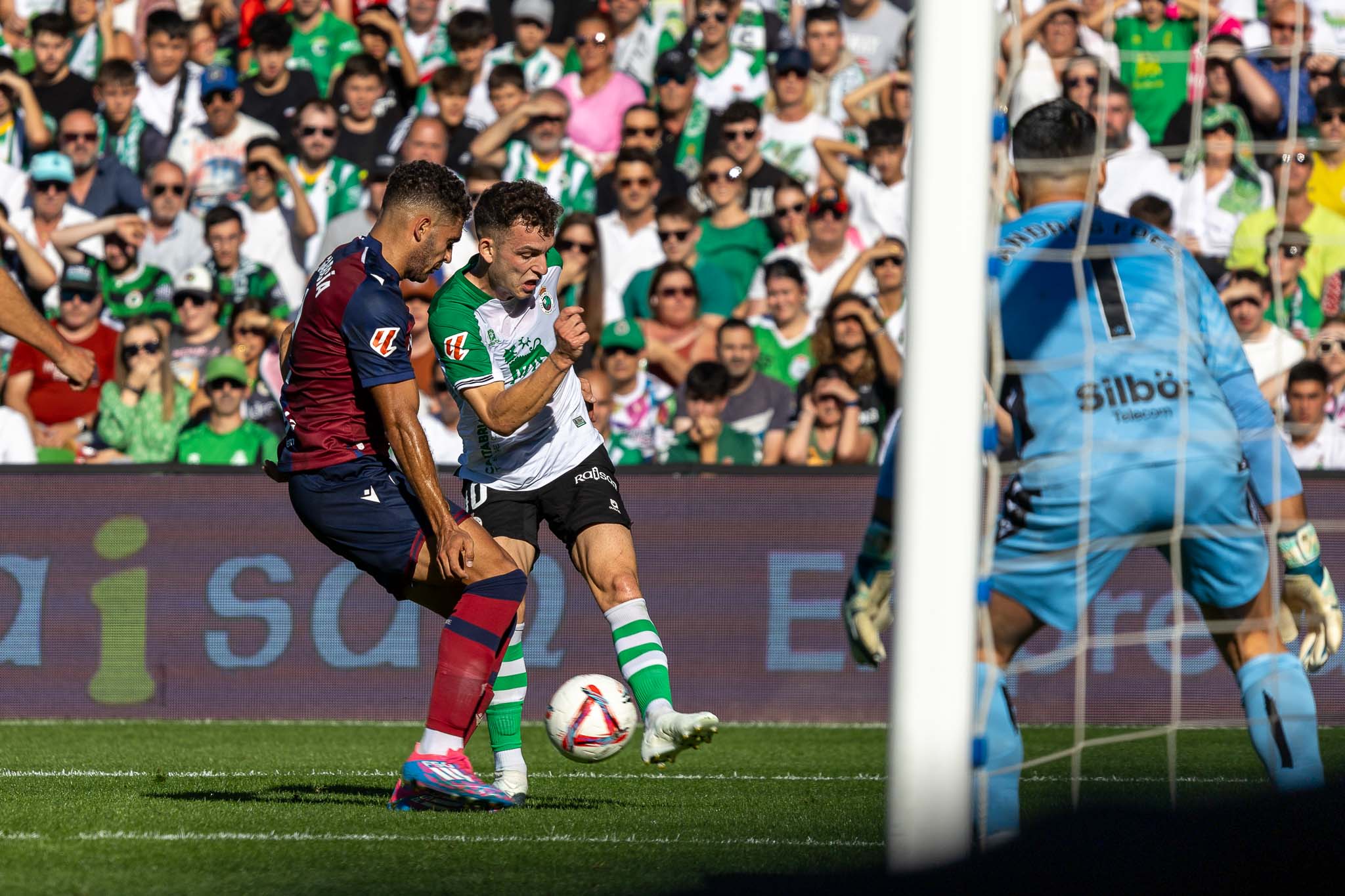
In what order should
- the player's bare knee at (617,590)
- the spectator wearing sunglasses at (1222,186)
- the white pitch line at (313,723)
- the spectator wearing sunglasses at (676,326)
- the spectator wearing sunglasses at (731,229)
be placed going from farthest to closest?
the spectator wearing sunglasses at (731,229), the spectator wearing sunglasses at (676,326), the spectator wearing sunglasses at (1222,186), the white pitch line at (313,723), the player's bare knee at (617,590)

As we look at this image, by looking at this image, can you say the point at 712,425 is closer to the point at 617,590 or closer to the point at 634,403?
the point at 634,403

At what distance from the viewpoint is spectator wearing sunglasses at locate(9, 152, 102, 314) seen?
12.0 m

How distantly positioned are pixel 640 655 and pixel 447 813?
2.79 ft

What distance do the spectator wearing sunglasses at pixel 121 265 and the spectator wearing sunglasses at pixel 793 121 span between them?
399 centimetres

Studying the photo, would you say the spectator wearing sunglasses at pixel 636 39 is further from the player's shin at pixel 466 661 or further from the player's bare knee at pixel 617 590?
the player's shin at pixel 466 661

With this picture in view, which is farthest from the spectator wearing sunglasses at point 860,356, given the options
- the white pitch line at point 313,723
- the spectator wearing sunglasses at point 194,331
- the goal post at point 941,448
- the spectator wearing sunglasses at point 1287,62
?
the goal post at point 941,448

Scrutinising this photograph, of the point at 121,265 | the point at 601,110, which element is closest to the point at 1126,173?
the point at 601,110

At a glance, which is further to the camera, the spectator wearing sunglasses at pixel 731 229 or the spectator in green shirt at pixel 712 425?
the spectator wearing sunglasses at pixel 731 229

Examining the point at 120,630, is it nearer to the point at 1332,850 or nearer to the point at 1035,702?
the point at 1035,702

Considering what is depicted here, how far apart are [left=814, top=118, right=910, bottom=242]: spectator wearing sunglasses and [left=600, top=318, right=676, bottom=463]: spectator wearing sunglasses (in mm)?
1734

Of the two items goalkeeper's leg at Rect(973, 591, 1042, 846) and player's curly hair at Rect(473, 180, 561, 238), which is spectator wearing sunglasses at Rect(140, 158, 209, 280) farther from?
goalkeeper's leg at Rect(973, 591, 1042, 846)

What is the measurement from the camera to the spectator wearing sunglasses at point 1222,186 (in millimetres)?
10180

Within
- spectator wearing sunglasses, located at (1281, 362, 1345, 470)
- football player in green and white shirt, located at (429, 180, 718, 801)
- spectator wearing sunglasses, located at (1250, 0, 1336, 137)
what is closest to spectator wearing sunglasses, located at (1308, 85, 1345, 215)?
spectator wearing sunglasses, located at (1250, 0, 1336, 137)

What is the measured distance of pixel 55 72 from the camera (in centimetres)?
1279
